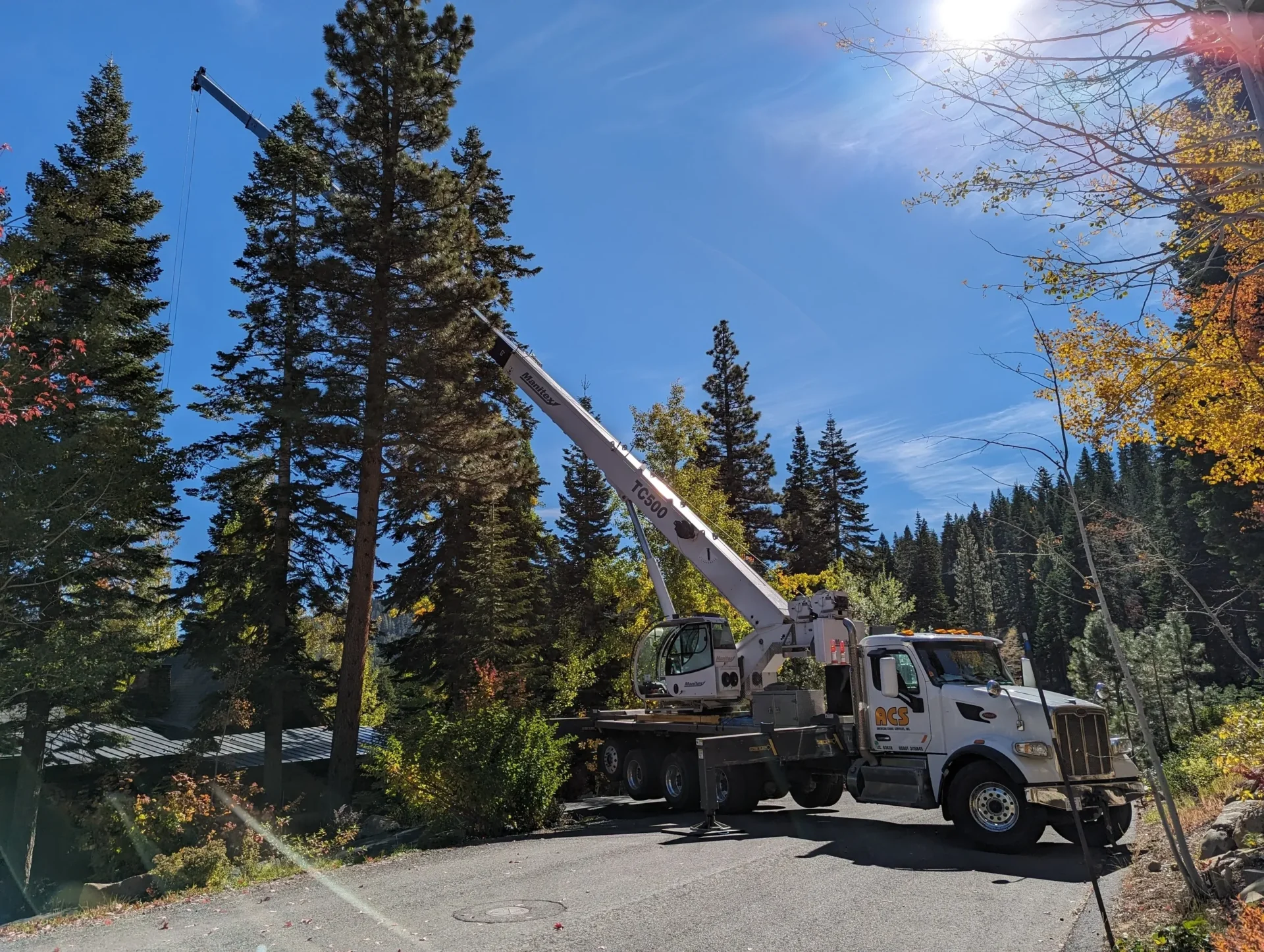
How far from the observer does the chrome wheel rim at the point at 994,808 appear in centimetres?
1091

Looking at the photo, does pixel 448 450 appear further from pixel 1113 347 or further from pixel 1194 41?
pixel 1194 41

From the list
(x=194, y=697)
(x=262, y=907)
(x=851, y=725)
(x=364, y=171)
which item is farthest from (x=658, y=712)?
(x=194, y=697)

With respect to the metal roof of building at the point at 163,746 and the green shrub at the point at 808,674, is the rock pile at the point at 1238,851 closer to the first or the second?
the green shrub at the point at 808,674

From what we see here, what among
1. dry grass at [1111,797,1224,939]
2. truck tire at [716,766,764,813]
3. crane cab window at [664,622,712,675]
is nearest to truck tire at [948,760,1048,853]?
dry grass at [1111,797,1224,939]

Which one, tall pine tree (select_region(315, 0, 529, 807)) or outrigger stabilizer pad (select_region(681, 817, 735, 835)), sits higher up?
tall pine tree (select_region(315, 0, 529, 807))

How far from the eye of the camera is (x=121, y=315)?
66.5 ft

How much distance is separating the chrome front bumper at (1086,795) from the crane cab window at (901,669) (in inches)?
90.0

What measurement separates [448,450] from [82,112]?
13525mm

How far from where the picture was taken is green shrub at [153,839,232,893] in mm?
10727

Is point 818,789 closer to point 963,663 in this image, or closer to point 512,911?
point 963,663

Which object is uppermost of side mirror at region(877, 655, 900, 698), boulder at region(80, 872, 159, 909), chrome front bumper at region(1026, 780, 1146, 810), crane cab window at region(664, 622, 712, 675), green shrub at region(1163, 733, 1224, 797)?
crane cab window at region(664, 622, 712, 675)

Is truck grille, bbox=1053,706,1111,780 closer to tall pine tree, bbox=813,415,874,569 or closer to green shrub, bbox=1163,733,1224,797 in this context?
green shrub, bbox=1163,733,1224,797

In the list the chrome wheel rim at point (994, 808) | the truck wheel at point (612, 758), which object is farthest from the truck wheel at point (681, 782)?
the chrome wheel rim at point (994, 808)

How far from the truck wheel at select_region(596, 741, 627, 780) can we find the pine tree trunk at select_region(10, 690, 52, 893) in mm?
12188
